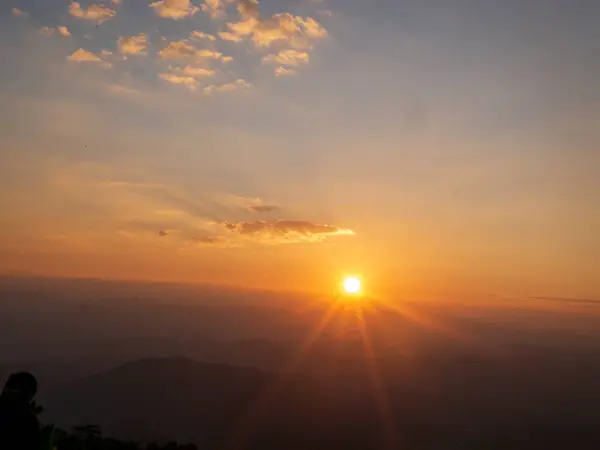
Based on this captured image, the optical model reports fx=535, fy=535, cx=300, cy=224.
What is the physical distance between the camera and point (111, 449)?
6147 cm

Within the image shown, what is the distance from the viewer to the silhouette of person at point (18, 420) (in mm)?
8469

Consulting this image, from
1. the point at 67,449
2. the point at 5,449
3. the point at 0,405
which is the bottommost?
the point at 67,449

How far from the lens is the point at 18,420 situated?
857 cm

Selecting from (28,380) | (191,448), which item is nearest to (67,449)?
(28,380)

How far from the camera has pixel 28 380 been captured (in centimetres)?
919

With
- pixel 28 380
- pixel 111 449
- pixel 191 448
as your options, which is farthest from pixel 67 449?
pixel 191 448

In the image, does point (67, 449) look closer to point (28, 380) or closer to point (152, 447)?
point (28, 380)

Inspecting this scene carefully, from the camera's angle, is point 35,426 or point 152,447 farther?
point 152,447

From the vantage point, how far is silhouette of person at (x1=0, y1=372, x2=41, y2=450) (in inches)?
333

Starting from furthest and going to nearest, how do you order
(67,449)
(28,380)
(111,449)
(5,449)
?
1. (111,449)
2. (67,449)
3. (28,380)
4. (5,449)

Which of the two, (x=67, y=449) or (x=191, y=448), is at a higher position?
(x=67, y=449)

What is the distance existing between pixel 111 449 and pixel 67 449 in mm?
43897

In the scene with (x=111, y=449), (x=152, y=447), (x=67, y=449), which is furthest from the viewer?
(x=152, y=447)

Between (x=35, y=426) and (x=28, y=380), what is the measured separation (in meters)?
0.82
